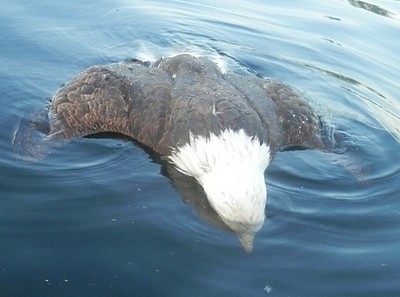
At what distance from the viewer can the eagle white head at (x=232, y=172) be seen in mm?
5871

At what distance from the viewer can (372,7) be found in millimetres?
13102

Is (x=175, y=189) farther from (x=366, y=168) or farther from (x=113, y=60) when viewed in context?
(x=113, y=60)

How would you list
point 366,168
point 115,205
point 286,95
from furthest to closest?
point 286,95 → point 366,168 → point 115,205

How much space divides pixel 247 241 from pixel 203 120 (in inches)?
50.6

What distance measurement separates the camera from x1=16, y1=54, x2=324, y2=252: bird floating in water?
609 cm

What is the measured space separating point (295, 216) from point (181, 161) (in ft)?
3.36

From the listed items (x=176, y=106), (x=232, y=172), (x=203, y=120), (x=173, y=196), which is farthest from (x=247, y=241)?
(x=176, y=106)

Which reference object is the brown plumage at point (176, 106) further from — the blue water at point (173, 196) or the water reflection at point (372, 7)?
the water reflection at point (372, 7)

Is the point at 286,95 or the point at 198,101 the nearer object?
the point at 198,101

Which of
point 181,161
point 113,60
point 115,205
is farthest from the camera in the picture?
point 113,60

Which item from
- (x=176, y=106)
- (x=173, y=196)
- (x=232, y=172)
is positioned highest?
(x=176, y=106)

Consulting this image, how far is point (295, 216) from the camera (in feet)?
20.6

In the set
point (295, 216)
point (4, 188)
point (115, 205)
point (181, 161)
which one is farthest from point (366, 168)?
point (4, 188)

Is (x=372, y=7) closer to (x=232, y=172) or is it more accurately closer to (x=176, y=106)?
(x=176, y=106)
